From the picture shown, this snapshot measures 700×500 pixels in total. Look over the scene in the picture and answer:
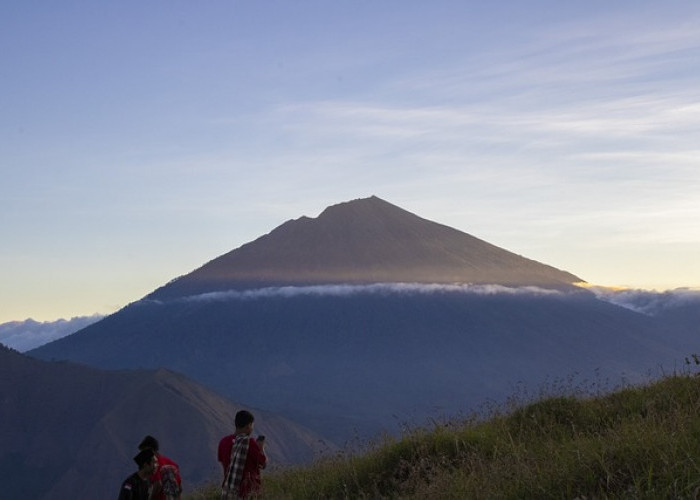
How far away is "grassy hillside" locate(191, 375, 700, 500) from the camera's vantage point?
312 inches

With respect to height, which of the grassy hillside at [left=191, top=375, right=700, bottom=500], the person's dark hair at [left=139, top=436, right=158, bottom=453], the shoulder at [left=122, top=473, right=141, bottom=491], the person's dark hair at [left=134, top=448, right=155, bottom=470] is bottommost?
the grassy hillside at [left=191, top=375, right=700, bottom=500]

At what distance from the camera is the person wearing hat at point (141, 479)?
10.2 m

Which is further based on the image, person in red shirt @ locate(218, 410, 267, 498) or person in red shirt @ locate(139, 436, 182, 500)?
person in red shirt @ locate(218, 410, 267, 498)

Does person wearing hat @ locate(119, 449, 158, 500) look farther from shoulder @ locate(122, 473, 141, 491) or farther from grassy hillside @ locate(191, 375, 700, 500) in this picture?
grassy hillside @ locate(191, 375, 700, 500)

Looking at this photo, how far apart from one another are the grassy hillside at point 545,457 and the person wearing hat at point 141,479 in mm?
1847

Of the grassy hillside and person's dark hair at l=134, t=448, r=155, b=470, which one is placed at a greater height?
person's dark hair at l=134, t=448, r=155, b=470

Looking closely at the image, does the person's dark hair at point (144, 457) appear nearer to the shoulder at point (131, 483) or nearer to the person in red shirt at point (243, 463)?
the shoulder at point (131, 483)

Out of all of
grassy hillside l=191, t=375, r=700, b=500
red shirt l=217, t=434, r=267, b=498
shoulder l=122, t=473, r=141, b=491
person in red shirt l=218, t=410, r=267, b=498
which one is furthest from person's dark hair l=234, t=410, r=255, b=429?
shoulder l=122, t=473, r=141, b=491

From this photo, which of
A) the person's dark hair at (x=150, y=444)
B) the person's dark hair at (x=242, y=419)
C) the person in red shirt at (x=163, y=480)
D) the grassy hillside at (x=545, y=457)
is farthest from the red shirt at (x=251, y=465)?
the person's dark hair at (x=150, y=444)

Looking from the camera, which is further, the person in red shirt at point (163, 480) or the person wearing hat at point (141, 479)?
the person in red shirt at point (163, 480)

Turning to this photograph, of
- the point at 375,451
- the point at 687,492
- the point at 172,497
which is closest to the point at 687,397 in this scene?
the point at 375,451

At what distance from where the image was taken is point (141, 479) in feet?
34.1

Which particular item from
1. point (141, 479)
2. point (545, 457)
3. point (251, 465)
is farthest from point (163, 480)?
point (545, 457)

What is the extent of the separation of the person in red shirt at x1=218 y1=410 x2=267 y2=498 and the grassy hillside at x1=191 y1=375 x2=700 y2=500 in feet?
1.65
